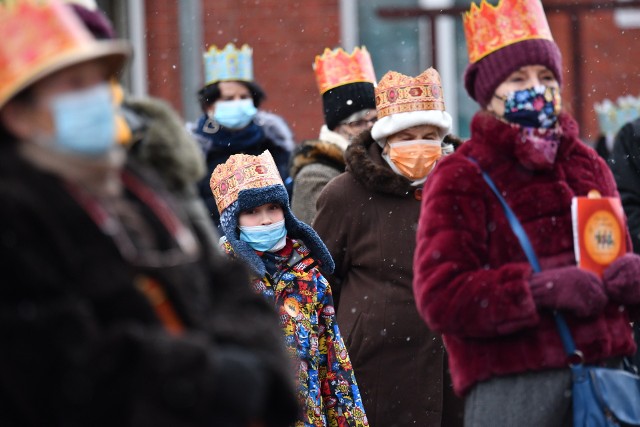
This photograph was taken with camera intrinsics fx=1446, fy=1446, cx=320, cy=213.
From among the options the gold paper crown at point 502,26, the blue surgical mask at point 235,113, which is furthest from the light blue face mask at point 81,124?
the blue surgical mask at point 235,113

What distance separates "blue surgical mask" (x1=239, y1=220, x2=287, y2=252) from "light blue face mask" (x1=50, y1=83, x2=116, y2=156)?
10.7ft

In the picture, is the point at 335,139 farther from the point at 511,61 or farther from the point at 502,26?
the point at 511,61

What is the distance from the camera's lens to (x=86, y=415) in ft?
9.60

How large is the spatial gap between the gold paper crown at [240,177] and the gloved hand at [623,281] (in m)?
2.13

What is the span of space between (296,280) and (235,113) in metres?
3.51

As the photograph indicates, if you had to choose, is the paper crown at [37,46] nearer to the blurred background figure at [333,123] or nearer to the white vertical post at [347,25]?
the blurred background figure at [333,123]

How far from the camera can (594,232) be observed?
15.8 ft

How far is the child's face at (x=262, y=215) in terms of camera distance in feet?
21.1

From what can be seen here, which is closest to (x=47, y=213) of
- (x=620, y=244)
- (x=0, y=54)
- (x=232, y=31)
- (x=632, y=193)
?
(x=0, y=54)

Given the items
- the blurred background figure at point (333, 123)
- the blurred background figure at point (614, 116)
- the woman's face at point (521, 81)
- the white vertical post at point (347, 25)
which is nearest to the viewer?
the woman's face at point (521, 81)

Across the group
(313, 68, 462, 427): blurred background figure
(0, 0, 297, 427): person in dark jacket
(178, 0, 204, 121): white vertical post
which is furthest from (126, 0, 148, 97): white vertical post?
(0, 0, 297, 427): person in dark jacket

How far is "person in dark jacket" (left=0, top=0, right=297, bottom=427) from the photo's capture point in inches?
115

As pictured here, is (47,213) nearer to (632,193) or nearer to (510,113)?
(510,113)

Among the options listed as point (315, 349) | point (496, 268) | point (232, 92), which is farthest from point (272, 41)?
point (496, 268)
